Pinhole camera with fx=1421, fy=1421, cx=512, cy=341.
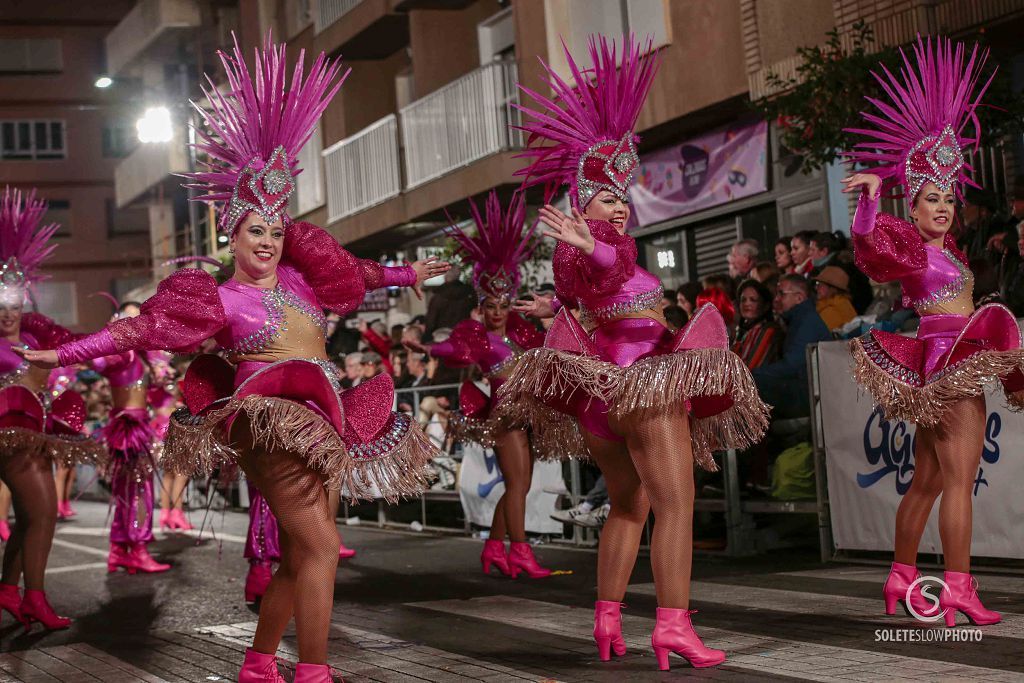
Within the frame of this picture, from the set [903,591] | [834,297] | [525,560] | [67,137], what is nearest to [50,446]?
[525,560]

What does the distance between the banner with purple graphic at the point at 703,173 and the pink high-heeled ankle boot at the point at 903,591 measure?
909cm

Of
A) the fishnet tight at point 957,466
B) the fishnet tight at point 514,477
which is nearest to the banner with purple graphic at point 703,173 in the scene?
the fishnet tight at point 514,477

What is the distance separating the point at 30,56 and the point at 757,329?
43983mm

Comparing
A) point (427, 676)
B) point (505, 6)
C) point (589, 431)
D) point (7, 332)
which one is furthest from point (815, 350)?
point (505, 6)

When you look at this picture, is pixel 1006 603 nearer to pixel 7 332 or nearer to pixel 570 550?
pixel 570 550

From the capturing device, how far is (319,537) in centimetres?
543

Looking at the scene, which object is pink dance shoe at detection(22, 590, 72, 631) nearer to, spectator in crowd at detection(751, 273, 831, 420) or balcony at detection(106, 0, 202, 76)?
spectator in crowd at detection(751, 273, 831, 420)

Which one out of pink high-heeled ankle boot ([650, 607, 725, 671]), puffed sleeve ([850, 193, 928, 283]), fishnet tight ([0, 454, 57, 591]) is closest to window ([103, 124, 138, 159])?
fishnet tight ([0, 454, 57, 591])

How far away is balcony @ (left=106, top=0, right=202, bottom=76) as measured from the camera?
3491cm

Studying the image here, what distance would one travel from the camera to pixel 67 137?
49156 millimetres

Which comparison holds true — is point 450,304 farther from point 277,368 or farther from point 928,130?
point 277,368

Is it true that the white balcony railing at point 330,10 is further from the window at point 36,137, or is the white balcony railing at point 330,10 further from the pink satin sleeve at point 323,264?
the window at point 36,137

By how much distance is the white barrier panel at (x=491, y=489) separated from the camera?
1198 centimetres

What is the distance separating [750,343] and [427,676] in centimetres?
535
